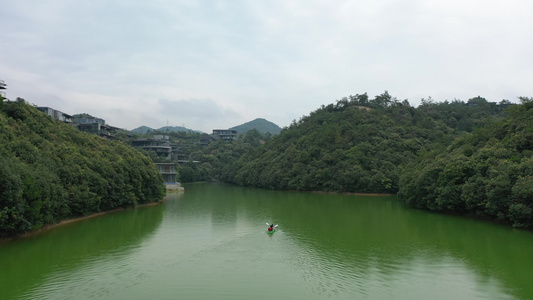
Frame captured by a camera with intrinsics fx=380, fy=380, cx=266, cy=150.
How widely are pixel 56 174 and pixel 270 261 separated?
13718mm

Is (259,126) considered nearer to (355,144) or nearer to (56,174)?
(355,144)

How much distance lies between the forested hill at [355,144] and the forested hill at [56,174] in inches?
923

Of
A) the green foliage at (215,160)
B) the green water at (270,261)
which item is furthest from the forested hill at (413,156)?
the green foliage at (215,160)

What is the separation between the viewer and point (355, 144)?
52.7m

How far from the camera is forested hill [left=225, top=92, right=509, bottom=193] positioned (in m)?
46.8

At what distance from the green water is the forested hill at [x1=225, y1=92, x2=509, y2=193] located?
2290 cm

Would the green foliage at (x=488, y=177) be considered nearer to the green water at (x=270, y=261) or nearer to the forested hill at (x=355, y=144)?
the green water at (x=270, y=261)

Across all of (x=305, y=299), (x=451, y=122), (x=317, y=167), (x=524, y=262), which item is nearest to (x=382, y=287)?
(x=305, y=299)

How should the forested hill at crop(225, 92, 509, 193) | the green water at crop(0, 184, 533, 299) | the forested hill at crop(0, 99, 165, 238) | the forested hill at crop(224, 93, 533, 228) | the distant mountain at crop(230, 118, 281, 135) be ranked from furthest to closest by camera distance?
the distant mountain at crop(230, 118, 281, 135) → the forested hill at crop(225, 92, 509, 193) → the forested hill at crop(224, 93, 533, 228) → the forested hill at crop(0, 99, 165, 238) → the green water at crop(0, 184, 533, 299)

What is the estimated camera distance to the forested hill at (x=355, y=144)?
1843 inches

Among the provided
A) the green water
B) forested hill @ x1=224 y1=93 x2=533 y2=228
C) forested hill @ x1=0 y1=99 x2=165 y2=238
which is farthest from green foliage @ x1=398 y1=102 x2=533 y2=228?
forested hill @ x1=0 y1=99 x2=165 y2=238

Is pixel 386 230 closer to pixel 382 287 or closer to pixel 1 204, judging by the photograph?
pixel 382 287

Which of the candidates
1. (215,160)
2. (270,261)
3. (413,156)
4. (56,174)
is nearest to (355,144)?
(413,156)

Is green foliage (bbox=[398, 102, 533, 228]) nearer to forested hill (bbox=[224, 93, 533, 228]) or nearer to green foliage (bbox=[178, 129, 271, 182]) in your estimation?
forested hill (bbox=[224, 93, 533, 228])
